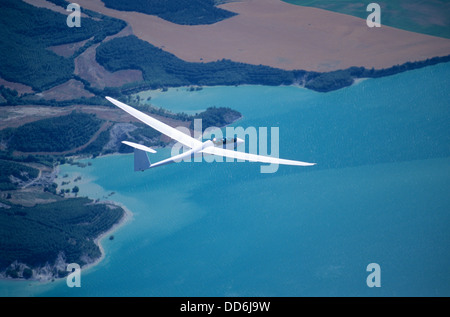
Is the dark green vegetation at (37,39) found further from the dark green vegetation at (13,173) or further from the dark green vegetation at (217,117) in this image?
the dark green vegetation at (217,117)

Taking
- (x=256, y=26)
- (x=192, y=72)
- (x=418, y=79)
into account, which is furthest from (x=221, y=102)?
(x=418, y=79)

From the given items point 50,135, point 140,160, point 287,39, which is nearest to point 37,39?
point 50,135

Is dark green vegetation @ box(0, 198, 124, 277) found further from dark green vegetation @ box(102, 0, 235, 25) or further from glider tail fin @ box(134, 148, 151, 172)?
dark green vegetation @ box(102, 0, 235, 25)

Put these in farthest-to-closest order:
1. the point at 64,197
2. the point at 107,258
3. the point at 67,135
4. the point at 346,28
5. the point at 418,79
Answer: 1. the point at 346,28
2. the point at 418,79
3. the point at 67,135
4. the point at 64,197
5. the point at 107,258

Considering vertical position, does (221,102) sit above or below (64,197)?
above

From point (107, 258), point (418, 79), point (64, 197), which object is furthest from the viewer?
point (418, 79)

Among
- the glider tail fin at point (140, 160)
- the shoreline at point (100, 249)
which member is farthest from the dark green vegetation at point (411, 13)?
the glider tail fin at point (140, 160)

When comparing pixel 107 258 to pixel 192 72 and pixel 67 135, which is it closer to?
pixel 67 135
